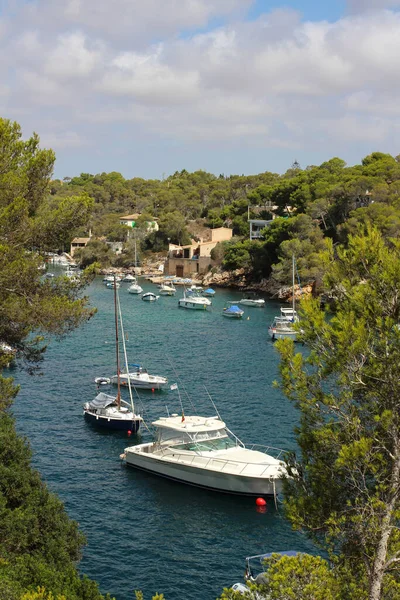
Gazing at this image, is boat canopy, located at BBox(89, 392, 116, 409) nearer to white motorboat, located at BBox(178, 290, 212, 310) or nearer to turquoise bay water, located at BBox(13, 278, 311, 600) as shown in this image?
turquoise bay water, located at BBox(13, 278, 311, 600)

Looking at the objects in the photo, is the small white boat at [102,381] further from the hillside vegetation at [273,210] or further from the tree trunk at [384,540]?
the tree trunk at [384,540]

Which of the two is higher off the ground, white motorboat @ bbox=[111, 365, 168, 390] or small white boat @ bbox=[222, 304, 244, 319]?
small white boat @ bbox=[222, 304, 244, 319]

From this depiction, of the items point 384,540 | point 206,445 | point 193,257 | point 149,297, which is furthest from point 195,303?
point 384,540

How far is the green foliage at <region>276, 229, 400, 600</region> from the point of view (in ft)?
31.1

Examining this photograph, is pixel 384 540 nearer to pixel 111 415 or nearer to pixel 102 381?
pixel 111 415

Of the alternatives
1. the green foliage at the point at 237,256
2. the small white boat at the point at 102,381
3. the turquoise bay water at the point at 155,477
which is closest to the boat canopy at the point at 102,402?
the turquoise bay water at the point at 155,477

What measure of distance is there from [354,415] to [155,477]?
1724 centimetres

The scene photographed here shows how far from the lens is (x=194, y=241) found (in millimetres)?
112812

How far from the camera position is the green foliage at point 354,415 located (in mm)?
9492

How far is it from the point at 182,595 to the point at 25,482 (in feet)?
18.3

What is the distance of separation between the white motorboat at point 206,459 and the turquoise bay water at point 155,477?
45 cm

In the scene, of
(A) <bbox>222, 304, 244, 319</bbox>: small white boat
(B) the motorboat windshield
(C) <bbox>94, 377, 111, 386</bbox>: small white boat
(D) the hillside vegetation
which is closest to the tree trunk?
(B) the motorboat windshield

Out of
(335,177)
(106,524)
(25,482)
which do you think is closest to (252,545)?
(106,524)

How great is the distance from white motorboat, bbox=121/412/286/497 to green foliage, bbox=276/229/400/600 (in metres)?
13.3
